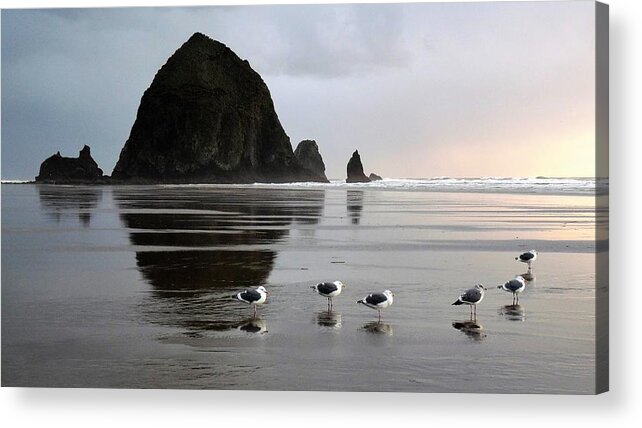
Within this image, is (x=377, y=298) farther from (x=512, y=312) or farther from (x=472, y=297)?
(x=512, y=312)

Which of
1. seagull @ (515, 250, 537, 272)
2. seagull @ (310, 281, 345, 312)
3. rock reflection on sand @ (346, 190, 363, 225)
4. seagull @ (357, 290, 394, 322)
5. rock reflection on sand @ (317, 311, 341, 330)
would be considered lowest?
rock reflection on sand @ (317, 311, 341, 330)

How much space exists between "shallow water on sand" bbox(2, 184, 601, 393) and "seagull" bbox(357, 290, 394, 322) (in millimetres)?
173

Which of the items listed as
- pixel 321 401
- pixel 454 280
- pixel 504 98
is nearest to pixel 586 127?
pixel 504 98

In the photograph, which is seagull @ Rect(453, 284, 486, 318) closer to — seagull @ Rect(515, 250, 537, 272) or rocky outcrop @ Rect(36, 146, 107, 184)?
seagull @ Rect(515, 250, 537, 272)

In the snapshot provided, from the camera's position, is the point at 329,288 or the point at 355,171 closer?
the point at 329,288

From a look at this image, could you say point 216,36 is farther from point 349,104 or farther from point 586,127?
point 586,127

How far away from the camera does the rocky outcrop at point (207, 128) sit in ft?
29.1

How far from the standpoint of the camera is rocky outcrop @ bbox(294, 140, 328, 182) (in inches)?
352

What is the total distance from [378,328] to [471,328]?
80cm

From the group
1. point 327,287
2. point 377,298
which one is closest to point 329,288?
point 327,287

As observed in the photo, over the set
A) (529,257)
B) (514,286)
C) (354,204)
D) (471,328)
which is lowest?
(471,328)

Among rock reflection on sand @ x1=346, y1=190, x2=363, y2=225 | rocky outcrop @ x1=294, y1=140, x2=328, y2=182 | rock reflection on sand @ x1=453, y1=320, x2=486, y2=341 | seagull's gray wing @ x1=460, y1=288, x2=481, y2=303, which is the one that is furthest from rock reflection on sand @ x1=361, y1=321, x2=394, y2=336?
rocky outcrop @ x1=294, y1=140, x2=328, y2=182

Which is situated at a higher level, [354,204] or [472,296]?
[354,204]

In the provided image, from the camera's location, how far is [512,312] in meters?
7.94
